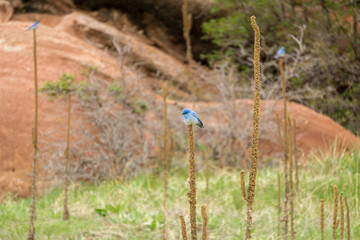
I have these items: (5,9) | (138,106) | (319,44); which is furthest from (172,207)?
(5,9)

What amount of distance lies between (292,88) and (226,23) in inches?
82.9

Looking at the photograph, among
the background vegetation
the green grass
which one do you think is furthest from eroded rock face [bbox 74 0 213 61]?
the green grass

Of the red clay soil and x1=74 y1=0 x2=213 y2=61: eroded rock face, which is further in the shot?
x1=74 y1=0 x2=213 y2=61: eroded rock face

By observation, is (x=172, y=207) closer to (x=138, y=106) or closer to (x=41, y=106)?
(x=138, y=106)

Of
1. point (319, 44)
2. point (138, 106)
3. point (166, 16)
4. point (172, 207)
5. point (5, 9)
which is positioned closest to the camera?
point (172, 207)

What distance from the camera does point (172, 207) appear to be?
450cm

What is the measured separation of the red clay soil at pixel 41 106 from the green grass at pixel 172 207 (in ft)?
2.12

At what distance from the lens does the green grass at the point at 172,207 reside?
3674 mm

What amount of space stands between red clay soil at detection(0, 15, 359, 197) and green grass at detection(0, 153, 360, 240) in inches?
25.4

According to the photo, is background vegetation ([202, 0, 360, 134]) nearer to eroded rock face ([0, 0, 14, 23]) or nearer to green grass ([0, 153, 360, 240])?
green grass ([0, 153, 360, 240])

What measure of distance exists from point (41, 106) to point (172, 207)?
2.69m

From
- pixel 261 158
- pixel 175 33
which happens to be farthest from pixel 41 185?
pixel 175 33

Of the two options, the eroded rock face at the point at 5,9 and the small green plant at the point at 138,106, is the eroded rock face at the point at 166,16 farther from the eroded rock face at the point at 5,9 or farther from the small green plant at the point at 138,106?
the small green plant at the point at 138,106

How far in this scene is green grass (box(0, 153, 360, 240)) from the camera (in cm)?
367
